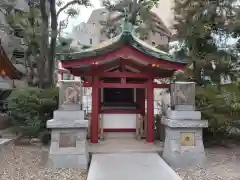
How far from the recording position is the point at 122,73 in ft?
25.6

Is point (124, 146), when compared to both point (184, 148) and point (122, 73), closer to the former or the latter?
point (184, 148)

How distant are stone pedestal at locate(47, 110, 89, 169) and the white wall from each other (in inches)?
87.9

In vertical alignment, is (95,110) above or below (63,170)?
above

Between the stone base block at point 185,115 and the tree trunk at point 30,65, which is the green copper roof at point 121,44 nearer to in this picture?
the stone base block at point 185,115

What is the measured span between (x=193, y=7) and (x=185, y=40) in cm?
177

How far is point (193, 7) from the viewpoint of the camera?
13.5 metres

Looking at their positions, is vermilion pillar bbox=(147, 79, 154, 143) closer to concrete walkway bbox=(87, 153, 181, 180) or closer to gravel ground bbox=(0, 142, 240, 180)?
concrete walkway bbox=(87, 153, 181, 180)

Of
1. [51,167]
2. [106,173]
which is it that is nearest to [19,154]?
[51,167]

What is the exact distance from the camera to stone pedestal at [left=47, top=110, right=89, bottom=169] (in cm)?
669

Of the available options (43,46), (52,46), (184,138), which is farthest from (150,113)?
(43,46)

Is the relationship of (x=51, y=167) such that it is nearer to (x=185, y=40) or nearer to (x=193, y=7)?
(x=185, y=40)

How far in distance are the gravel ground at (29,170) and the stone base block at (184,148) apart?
2282 mm

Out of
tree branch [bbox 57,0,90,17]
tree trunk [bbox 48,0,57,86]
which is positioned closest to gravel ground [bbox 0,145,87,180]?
tree trunk [bbox 48,0,57,86]

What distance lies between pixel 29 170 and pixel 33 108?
3.21 meters
